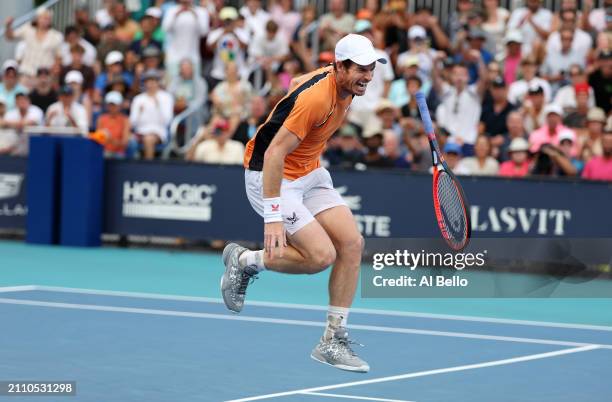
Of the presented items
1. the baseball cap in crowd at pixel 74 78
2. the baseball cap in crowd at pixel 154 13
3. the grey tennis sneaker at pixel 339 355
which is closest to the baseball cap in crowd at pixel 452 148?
the baseball cap in crowd at pixel 74 78

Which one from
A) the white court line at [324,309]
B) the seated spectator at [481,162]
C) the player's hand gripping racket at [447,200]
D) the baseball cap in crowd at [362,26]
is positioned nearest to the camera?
the player's hand gripping racket at [447,200]

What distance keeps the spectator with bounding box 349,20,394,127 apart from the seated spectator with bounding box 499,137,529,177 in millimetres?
3000

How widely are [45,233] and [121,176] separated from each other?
1270mm

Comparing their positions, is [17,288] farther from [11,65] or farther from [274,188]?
[11,65]

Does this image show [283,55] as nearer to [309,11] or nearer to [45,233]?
[309,11]

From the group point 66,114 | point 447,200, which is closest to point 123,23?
point 66,114

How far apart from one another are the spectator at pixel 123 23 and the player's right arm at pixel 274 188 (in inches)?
555

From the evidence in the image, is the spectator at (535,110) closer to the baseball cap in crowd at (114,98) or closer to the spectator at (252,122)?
the spectator at (252,122)

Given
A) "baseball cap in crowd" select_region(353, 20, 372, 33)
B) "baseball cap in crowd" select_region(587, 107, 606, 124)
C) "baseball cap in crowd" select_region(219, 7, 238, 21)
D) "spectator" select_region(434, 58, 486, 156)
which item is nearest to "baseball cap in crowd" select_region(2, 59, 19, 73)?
"baseball cap in crowd" select_region(219, 7, 238, 21)

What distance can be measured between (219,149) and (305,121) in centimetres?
906

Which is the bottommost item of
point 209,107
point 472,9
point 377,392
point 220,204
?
point 377,392

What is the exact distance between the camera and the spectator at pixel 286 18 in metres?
20.0

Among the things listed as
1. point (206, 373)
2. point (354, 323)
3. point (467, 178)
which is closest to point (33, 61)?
point (467, 178)

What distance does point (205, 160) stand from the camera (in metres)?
17.0
